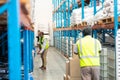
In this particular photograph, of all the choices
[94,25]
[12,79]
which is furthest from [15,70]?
[94,25]

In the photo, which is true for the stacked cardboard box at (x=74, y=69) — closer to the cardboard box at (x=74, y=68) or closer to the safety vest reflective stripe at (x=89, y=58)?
the cardboard box at (x=74, y=68)

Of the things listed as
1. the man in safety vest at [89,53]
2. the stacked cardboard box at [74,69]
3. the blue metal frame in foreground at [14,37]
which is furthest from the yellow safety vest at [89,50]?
the blue metal frame in foreground at [14,37]

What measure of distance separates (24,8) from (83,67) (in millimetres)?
4075

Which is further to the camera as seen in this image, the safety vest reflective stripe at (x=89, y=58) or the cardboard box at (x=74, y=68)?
the cardboard box at (x=74, y=68)

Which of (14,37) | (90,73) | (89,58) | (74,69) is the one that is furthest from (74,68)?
(14,37)

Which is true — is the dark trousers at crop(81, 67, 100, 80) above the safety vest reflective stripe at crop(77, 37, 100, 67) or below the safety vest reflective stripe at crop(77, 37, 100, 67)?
below

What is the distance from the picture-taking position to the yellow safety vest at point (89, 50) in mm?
6570

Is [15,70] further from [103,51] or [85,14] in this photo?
[85,14]

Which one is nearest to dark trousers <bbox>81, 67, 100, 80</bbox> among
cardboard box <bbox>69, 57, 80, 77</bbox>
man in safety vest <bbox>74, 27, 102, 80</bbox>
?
man in safety vest <bbox>74, 27, 102, 80</bbox>

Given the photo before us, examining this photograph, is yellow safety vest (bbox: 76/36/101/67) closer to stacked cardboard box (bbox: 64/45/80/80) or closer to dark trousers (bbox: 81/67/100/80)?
dark trousers (bbox: 81/67/100/80)

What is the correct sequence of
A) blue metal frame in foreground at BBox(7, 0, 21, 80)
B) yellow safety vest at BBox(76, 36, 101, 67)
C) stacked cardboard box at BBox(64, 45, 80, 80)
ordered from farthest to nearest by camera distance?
stacked cardboard box at BBox(64, 45, 80, 80) < yellow safety vest at BBox(76, 36, 101, 67) < blue metal frame in foreground at BBox(7, 0, 21, 80)

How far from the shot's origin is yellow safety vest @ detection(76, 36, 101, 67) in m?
6.57

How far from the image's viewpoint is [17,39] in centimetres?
267

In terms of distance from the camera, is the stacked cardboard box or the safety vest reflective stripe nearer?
the safety vest reflective stripe
